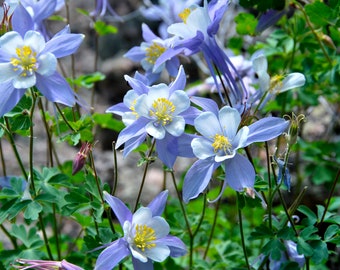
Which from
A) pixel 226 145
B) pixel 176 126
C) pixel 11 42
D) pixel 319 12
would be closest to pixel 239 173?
pixel 226 145

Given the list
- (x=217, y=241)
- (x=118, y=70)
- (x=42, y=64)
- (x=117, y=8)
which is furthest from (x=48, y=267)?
(x=117, y=8)

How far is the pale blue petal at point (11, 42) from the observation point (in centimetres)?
142

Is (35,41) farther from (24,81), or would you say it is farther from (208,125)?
(208,125)

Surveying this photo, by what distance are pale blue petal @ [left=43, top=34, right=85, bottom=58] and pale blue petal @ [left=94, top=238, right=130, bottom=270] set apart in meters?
0.48

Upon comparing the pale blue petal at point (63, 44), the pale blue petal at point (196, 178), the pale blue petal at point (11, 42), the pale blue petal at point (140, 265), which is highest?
the pale blue petal at point (11, 42)

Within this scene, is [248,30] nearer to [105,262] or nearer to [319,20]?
[319,20]

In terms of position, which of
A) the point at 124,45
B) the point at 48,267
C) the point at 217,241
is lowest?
the point at 217,241

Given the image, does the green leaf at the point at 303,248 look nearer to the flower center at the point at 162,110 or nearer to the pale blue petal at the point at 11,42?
the flower center at the point at 162,110

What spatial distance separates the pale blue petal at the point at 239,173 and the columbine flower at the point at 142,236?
0.65ft

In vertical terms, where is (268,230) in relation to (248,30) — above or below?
below

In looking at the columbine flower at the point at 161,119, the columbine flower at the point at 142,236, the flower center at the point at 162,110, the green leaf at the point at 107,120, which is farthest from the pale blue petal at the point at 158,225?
the green leaf at the point at 107,120

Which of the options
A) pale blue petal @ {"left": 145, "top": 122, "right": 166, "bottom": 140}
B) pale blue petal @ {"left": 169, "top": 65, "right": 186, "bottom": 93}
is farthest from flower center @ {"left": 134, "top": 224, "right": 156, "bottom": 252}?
pale blue petal @ {"left": 169, "top": 65, "right": 186, "bottom": 93}

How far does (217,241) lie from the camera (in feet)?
7.68

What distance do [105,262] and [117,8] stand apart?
2.77 metres
